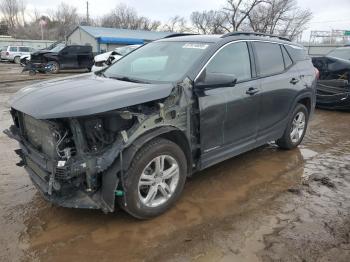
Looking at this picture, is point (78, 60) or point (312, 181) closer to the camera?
point (312, 181)

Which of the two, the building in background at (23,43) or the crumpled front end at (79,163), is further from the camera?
the building in background at (23,43)

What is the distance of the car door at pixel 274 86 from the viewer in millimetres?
4969

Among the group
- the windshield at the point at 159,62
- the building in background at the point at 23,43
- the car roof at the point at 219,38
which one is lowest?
the windshield at the point at 159,62

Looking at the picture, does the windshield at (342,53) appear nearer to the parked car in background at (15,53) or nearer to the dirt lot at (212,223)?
the dirt lot at (212,223)

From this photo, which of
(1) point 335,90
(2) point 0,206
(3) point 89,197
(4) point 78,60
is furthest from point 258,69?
(4) point 78,60

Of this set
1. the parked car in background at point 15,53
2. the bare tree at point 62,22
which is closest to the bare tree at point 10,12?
the bare tree at point 62,22

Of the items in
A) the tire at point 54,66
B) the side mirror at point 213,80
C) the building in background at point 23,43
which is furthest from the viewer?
the building in background at point 23,43

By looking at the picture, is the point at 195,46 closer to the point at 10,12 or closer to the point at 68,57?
the point at 68,57

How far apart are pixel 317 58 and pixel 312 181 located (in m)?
6.13

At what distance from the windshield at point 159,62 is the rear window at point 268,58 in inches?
37.7

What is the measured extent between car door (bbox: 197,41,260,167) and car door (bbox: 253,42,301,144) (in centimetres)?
21

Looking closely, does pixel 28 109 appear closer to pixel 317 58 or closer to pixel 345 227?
pixel 345 227

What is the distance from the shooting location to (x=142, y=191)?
371cm

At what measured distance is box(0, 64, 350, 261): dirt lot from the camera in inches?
126
